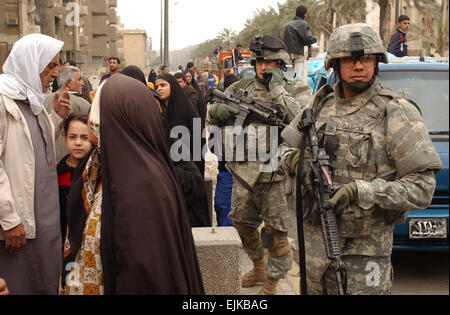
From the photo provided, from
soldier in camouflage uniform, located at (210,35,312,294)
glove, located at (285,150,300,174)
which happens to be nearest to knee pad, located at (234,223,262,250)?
soldier in camouflage uniform, located at (210,35,312,294)

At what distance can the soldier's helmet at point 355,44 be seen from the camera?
2947mm

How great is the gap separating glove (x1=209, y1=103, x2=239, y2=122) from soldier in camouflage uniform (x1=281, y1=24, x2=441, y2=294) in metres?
1.85

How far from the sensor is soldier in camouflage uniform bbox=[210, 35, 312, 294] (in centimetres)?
467

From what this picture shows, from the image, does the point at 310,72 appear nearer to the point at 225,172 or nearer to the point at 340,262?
the point at 225,172

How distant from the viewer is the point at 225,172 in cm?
560

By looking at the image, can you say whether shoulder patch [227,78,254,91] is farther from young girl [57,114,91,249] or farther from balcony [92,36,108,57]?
balcony [92,36,108,57]

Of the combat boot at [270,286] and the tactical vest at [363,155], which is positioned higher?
the tactical vest at [363,155]

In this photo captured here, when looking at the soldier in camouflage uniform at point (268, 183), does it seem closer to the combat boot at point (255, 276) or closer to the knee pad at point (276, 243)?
the knee pad at point (276, 243)

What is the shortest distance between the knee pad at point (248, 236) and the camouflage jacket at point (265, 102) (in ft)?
1.43

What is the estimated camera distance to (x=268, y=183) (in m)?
4.70

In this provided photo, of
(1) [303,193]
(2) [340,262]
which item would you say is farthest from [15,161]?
(2) [340,262]

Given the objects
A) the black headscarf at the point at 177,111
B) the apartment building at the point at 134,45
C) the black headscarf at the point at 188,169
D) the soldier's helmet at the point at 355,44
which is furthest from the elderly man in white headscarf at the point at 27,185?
the apartment building at the point at 134,45

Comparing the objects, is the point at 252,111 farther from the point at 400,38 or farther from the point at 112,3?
the point at 112,3
